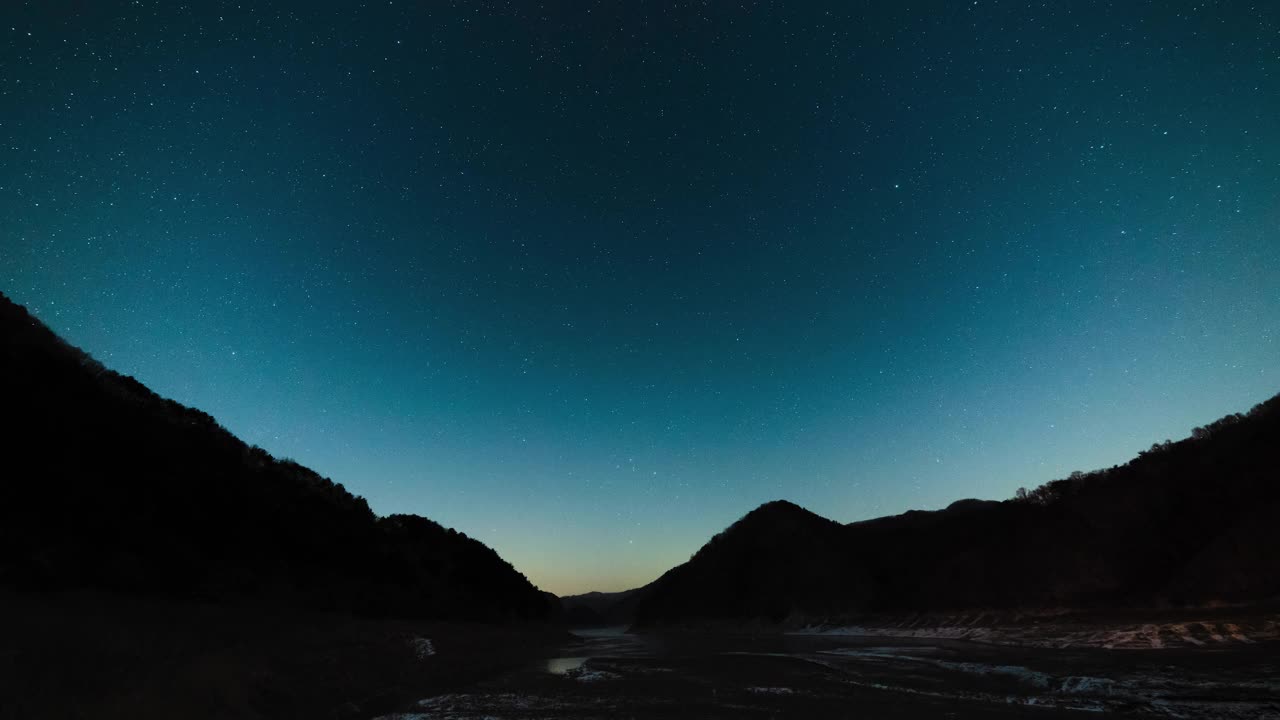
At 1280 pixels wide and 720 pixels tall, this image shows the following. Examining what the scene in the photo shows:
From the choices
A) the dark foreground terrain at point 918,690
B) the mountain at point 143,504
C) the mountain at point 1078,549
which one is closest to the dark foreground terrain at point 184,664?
the mountain at point 143,504

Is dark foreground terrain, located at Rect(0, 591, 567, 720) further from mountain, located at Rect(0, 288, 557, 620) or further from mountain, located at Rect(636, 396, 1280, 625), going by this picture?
mountain, located at Rect(636, 396, 1280, 625)

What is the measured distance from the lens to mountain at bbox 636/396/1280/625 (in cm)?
4356

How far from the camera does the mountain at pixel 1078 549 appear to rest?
43562mm

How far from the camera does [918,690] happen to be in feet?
54.0

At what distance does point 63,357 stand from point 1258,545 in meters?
73.1

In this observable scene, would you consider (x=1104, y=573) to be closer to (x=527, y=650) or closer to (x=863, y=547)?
(x=527, y=650)

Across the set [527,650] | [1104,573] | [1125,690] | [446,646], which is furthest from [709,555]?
[1125,690]

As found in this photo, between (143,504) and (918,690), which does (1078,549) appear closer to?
(918,690)

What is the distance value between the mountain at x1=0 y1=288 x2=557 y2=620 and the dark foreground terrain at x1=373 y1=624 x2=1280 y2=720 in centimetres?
1000

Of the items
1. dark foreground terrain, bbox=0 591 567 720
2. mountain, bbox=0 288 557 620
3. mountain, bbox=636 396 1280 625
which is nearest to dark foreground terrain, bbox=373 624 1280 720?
dark foreground terrain, bbox=0 591 567 720

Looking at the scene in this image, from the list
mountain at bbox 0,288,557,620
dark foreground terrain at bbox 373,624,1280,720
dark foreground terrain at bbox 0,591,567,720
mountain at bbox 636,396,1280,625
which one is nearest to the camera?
dark foreground terrain at bbox 0,591,567,720

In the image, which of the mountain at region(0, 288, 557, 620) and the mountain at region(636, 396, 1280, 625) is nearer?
the mountain at region(0, 288, 557, 620)

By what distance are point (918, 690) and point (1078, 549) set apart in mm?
70254

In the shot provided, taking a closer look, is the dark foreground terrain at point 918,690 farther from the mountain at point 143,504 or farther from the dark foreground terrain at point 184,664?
the mountain at point 143,504
